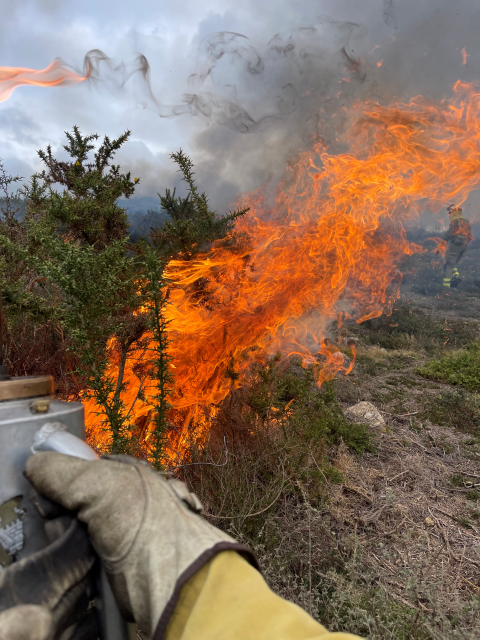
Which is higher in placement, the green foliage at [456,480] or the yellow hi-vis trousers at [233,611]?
the yellow hi-vis trousers at [233,611]

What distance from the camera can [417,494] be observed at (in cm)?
409

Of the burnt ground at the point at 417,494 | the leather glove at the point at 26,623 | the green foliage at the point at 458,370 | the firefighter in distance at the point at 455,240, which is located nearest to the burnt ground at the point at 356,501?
the burnt ground at the point at 417,494

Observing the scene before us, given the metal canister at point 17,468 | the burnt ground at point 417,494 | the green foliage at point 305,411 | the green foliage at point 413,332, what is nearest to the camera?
the metal canister at point 17,468

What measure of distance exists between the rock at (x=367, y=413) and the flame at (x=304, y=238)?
0.98 meters

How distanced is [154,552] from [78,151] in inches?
294

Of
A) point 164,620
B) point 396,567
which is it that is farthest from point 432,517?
point 164,620

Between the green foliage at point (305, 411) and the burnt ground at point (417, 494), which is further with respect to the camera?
the green foliage at point (305, 411)

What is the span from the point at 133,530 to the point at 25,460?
36cm

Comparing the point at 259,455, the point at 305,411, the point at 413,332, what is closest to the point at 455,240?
the point at 413,332

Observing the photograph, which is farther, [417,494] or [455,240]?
[455,240]

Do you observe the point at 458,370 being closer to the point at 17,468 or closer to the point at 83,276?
the point at 83,276

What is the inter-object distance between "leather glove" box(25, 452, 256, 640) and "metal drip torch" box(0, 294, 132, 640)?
0.18 feet

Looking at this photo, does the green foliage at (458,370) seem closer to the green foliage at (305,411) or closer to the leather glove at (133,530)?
the green foliage at (305,411)

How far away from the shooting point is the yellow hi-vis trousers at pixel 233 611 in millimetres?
773
